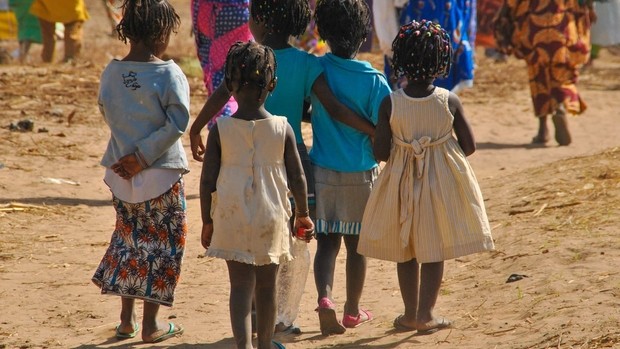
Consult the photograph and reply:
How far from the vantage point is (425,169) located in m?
5.00

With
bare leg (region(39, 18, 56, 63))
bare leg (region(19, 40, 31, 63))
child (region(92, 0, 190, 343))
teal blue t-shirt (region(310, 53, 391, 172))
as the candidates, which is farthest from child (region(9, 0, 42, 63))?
teal blue t-shirt (region(310, 53, 391, 172))

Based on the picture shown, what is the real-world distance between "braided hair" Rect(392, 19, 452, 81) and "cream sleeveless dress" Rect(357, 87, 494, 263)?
98mm

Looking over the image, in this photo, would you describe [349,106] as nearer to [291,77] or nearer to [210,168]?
[291,77]

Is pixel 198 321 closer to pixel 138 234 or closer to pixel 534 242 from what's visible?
pixel 138 234

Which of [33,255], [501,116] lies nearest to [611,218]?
[33,255]

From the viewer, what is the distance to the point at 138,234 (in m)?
5.27

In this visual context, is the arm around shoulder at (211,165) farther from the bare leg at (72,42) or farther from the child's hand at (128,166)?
the bare leg at (72,42)

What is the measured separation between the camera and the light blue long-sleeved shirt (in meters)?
5.11

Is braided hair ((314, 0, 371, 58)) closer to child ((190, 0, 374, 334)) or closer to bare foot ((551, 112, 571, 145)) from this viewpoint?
child ((190, 0, 374, 334))

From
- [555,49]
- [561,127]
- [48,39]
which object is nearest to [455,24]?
[555,49]

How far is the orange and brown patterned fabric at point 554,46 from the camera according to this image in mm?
10898

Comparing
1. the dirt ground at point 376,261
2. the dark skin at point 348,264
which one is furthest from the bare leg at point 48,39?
the dark skin at point 348,264

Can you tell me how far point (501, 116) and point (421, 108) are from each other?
7.99 m

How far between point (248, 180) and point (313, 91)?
774mm
